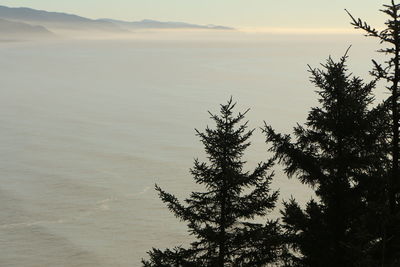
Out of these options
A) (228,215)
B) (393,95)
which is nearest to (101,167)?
(228,215)

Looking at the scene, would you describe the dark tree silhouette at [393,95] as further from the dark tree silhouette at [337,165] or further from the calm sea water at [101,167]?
the calm sea water at [101,167]

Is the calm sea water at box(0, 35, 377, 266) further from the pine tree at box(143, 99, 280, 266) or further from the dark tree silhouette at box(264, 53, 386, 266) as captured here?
the dark tree silhouette at box(264, 53, 386, 266)

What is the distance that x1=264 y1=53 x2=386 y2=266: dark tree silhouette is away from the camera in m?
12.3

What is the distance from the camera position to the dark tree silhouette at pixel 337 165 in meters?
12.3

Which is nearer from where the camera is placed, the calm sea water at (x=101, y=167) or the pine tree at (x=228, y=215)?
the pine tree at (x=228, y=215)

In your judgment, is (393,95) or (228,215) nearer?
(393,95)

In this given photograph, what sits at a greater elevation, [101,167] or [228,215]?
[101,167]

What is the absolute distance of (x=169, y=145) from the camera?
87.1 m

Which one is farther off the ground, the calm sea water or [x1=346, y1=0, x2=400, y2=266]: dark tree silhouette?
the calm sea water

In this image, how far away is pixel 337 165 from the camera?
12.5 meters

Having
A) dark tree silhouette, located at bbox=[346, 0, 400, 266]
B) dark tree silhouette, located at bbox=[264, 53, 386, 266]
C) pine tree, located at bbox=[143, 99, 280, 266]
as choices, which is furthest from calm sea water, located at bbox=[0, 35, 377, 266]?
dark tree silhouette, located at bbox=[346, 0, 400, 266]

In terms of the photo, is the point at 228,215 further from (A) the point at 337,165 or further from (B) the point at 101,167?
(B) the point at 101,167

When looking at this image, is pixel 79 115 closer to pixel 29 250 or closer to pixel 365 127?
pixel 29 250

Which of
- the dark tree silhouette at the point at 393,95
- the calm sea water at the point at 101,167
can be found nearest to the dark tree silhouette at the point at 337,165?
the dark tree silhouette at the point at 393,95
